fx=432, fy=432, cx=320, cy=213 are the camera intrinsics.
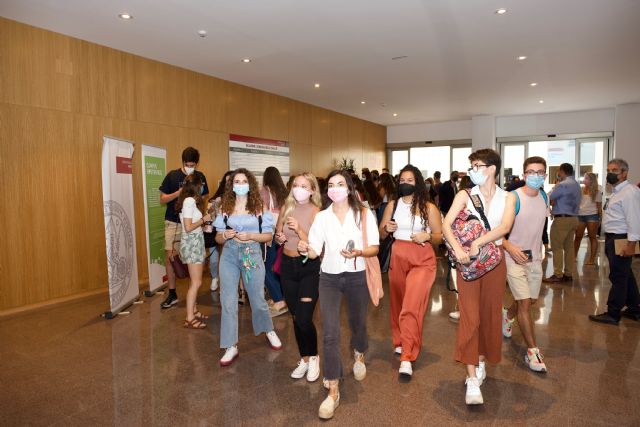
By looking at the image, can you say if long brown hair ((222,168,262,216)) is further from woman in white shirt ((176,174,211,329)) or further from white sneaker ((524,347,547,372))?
white sneaker ((524,347,547,372))

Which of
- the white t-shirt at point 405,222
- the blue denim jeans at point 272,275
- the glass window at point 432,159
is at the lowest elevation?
the blue denim jeans at point 272,275

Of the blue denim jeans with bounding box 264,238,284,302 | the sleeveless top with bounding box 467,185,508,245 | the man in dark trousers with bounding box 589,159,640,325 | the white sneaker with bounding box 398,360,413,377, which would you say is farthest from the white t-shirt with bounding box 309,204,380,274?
the man in dark trousers with bounding box 589,159,640,325

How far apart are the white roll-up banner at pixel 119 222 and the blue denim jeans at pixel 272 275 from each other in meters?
1.84

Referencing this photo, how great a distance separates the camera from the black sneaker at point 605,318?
15.5ft

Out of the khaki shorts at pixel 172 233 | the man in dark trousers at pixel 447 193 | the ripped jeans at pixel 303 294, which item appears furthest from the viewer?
the man in dark trousers at pixel 447 193

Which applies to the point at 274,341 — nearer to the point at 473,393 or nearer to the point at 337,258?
the point at 337,258

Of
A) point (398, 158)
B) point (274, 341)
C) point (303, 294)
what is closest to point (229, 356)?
point (274, 341)

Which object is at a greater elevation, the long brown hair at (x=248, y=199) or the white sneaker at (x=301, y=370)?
the long brown hair at (x=248, y=199)

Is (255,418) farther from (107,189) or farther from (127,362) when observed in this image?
(107,189)

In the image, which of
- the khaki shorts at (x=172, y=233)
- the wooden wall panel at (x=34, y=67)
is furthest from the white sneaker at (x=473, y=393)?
the wooden wall panel at (x=34, y=67)

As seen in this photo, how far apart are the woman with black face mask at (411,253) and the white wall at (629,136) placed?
11.5 metres

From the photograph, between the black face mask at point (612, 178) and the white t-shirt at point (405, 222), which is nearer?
the white t-shirt at point (405, 222)

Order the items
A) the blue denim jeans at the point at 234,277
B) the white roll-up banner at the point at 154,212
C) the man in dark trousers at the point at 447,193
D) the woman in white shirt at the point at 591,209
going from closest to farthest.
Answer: the blue denim jeans at the point at 234,277, the white roll-up banner at the point at 154,212, the woman in white shirt at the point at 591,209, the man in dark trousers at the point at 447,193

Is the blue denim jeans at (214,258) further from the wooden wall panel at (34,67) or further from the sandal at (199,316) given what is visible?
the wooden wall panel at (34,67)
